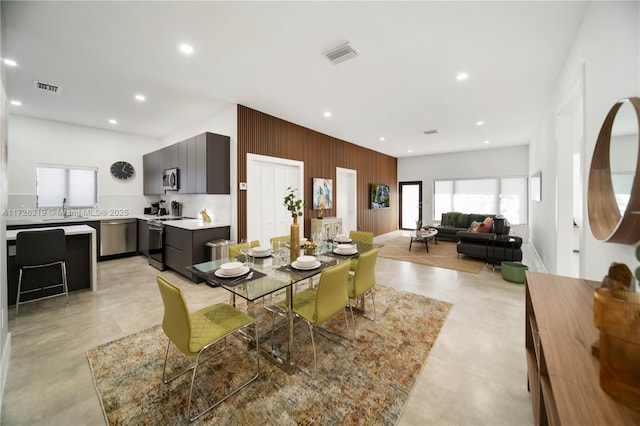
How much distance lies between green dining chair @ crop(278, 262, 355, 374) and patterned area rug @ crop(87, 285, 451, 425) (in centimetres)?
24

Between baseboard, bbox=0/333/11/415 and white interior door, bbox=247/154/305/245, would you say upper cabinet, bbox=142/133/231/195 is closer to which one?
white interior door, bbox=247/154/305/245

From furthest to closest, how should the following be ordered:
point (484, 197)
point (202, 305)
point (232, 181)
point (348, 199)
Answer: point (484, 197), point (348, 199), point (232, 181), point (202, 305)

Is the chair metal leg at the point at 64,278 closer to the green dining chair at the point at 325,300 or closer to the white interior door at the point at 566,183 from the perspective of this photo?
the green dining chair at the point at 325,300

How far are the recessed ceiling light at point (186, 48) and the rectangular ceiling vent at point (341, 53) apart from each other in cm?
150

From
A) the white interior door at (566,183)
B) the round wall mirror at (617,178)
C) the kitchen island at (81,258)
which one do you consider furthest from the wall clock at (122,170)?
the white interior door at (566,183)

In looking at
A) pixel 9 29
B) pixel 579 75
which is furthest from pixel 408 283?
pixel 9 29

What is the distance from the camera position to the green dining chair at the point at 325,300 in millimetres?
1840

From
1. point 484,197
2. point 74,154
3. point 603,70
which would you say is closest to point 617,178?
point 603,70

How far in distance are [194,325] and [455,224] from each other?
7.92m

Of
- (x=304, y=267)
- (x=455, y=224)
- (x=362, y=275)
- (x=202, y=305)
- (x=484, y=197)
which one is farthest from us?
(x=484, y=197)

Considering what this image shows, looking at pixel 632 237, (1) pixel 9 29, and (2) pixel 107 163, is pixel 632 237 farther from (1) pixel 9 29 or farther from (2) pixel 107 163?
(2) pixel 107 163

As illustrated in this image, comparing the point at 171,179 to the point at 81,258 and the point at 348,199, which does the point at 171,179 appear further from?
the point at 348,199

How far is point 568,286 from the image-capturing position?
1407 millimetres

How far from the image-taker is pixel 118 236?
5.33 metres
